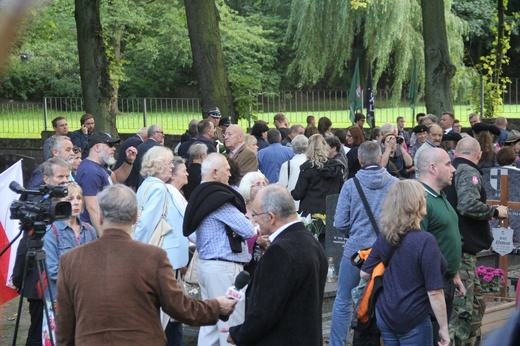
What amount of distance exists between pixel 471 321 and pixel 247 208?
2153 mm

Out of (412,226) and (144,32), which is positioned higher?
(144,32)

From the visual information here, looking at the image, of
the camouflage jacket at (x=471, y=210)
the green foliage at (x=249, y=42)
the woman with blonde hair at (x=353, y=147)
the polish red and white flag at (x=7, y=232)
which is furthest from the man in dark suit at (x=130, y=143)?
the green foliage at (x=249, y=42)

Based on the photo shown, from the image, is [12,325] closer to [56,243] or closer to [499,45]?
[56,243]

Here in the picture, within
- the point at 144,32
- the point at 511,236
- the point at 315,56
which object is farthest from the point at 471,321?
the point at 144,32

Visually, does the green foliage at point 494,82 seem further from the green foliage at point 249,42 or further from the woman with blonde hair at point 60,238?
the woman with blonde hair at point 60,238

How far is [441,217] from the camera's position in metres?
6.16

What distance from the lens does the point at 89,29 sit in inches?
723

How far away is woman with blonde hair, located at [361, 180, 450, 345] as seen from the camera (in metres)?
5.27

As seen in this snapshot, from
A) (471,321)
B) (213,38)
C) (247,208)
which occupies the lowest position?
(471,321)

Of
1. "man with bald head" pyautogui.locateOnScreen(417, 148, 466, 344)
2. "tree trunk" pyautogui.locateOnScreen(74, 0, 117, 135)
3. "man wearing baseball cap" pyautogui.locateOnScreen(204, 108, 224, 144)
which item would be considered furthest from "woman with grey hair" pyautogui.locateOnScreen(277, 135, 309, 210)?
"tree trunk" pyautogui.locateOnScreen(74, 0, 117, 135)

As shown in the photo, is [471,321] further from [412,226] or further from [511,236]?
[511,236]

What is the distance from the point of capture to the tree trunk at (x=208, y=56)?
51.8ft

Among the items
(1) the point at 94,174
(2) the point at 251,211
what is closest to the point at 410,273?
(2) the point at 251,211

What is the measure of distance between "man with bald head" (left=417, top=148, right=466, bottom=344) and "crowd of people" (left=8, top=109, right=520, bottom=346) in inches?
→ 0.4
